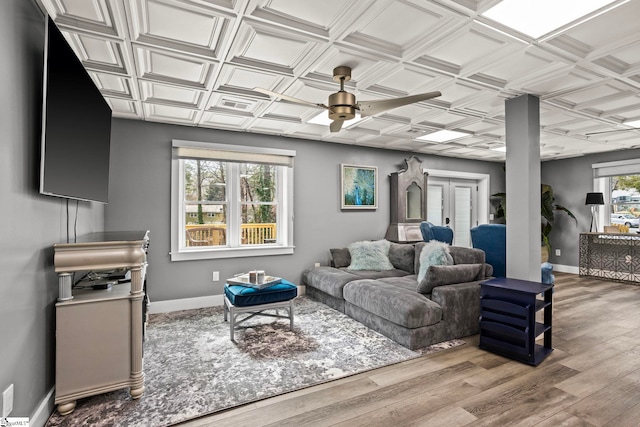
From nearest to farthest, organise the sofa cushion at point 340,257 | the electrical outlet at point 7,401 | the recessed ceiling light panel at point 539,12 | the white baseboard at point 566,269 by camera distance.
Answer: the electrical outlet at point 7,401
the recessed ceiling light panel at point 539,12
the sofa cushion at point 340,257
the white baseboard at point 566,269

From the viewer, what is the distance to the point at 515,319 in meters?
2.79

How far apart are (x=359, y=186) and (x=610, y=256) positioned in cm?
487

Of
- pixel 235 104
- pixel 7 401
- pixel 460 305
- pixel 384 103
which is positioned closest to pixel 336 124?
pixel 384 103

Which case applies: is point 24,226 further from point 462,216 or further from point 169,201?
point 462,216

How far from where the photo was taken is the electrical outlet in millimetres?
1484

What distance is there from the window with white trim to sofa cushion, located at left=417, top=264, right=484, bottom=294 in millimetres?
2245

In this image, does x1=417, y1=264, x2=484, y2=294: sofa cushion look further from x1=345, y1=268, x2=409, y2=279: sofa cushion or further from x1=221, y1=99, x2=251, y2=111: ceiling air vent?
x1=221, y1=99, x2=251, y2=111: ceiling air vent

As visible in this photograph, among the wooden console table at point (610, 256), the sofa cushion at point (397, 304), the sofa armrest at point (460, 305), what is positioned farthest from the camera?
the wooden console table at point (610, 256)

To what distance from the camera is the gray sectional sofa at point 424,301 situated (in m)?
3.06

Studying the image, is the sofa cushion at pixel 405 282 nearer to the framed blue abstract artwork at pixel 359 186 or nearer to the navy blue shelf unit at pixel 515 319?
the navy blue shelf unit at pixel 515 319

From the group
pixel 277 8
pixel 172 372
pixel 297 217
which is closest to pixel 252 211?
pixel 297 217

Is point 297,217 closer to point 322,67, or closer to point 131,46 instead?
point 322,67

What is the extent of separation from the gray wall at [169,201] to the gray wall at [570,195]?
362cm

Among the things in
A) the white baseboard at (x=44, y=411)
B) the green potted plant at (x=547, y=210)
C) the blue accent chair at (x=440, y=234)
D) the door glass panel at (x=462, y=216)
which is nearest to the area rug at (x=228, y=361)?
the white baseboard at (x=44, y=411)
